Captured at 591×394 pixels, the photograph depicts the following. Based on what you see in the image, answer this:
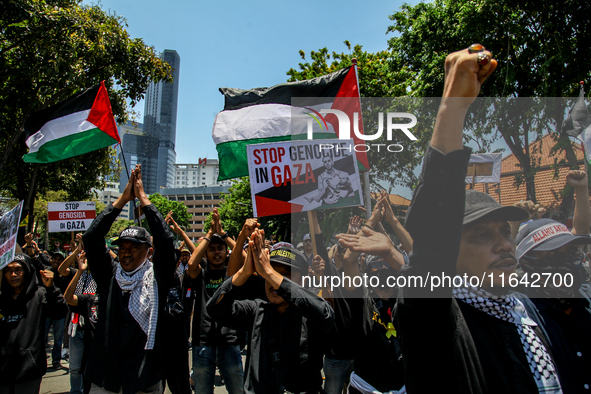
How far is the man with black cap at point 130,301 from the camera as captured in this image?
2953mm

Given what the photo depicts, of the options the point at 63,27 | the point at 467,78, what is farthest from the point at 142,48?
the point at 467,78

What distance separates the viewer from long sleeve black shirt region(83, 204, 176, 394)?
9.64ft

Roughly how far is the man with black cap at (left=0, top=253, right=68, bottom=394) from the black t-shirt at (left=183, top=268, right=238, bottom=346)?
1.27 meters

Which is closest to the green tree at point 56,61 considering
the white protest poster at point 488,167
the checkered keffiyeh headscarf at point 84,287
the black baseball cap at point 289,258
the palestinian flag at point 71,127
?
the palestinian flag at point 71,127

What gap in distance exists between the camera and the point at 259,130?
225 inches

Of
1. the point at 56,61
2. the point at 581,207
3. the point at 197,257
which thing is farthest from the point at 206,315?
the point at 56,61

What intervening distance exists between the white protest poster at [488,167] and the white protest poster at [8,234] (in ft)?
13.1

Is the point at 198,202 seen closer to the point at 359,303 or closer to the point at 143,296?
the point at 143,296

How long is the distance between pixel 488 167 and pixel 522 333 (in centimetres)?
163

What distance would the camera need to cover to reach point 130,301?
310cm

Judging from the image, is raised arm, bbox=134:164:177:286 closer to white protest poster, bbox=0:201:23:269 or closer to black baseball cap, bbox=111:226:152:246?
black baseball cap, bbox=111:226:152:246

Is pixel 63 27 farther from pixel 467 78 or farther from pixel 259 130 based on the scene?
pixel 467 78

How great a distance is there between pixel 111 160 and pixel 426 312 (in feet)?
50.3

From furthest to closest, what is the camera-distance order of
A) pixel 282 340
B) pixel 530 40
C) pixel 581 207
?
pixel 530 40
pixel 282 340
pixel 581 207
